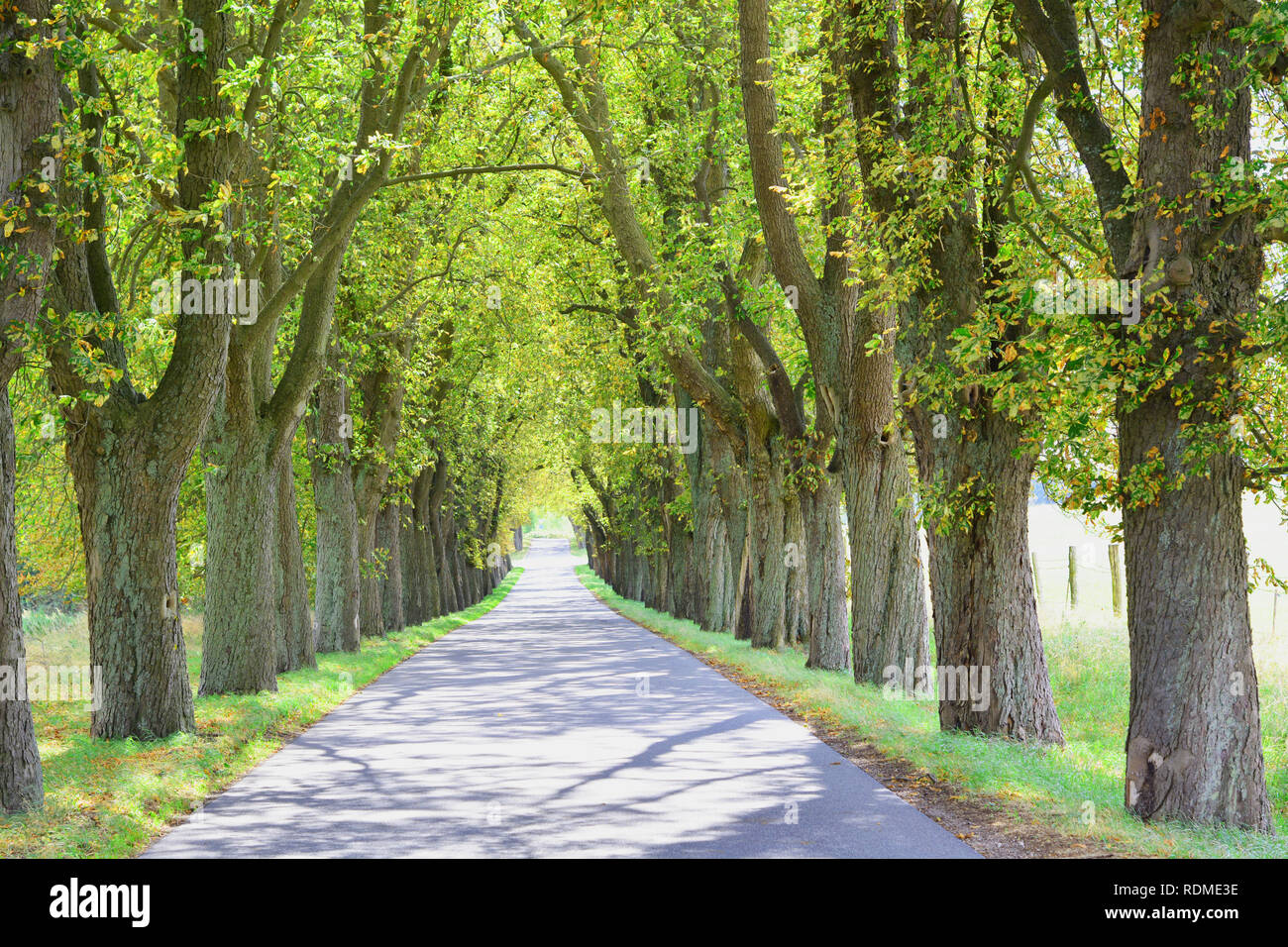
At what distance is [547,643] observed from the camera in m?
28.7

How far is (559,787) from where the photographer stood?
9.70 metres

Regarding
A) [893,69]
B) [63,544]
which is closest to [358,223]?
[63,544]

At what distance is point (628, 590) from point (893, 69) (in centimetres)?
4789

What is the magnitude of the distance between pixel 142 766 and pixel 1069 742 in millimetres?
9341

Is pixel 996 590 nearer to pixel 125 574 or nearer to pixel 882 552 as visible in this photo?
pixel 882 552

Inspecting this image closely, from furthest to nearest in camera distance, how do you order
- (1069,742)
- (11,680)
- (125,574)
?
(1069,742), (125,574), (11,680)

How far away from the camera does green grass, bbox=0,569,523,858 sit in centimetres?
769

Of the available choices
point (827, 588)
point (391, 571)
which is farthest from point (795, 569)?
point (391, 571)

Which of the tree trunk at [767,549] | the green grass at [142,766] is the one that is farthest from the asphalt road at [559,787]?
the tree trunk at [767,549]

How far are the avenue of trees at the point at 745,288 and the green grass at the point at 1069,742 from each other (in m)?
0.54

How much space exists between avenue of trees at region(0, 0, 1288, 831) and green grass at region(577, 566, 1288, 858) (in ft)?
1.76

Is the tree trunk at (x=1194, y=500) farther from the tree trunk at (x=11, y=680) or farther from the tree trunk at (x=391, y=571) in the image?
the tree trunk at (x=391, y=571)

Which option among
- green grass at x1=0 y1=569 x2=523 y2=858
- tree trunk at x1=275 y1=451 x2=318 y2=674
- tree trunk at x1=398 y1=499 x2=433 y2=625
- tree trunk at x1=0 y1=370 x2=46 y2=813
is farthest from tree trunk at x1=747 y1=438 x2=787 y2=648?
tree trunk at x1=0 y1=370 x2=46 y2=813
